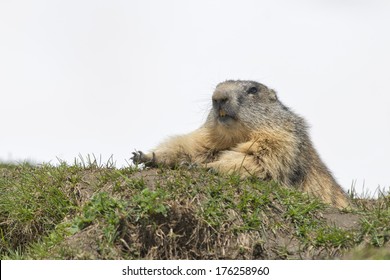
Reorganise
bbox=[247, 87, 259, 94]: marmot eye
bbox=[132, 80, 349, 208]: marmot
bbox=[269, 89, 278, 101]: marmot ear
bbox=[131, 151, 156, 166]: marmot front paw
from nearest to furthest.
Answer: bbox=[131, 151, 156, 166]: marmot front paw
bbox=[132, 80, 349, 208]: marmot
bbox=[247, 87, 259, 94]: marmot eye
bbox=[269, 89, 278, 101]: marmot ear

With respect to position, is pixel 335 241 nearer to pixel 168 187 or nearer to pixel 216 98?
pixel 168 187

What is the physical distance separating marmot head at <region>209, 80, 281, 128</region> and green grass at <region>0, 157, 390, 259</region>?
3.35 feet

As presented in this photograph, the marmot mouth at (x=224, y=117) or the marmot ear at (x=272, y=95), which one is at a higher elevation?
the marmot ear at (x=272, y=95)

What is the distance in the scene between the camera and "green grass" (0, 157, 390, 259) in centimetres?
564

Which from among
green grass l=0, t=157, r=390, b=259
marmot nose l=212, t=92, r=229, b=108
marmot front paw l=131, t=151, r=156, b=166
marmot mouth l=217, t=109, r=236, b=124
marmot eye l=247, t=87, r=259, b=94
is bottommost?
green grass l=0, t=157, r=390, b=259

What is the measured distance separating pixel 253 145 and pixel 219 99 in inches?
24.2

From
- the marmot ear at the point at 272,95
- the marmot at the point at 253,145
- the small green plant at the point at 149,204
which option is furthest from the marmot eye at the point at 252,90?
the small green plant at the point at 149,204

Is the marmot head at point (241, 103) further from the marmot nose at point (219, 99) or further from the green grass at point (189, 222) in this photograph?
the green grass at point (189, 222)

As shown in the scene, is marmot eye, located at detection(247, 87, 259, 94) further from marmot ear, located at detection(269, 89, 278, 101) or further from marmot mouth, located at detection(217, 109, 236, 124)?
marmot mouth, located at detection(217, 109, 236, 124)

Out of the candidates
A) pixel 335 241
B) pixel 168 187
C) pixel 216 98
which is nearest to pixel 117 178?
pixel 168 187

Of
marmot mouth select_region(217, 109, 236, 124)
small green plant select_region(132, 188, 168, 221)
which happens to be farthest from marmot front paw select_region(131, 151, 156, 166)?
small green plant select_region(132, 188, 168, 221)

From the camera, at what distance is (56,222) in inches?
259

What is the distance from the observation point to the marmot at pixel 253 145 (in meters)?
7.11
